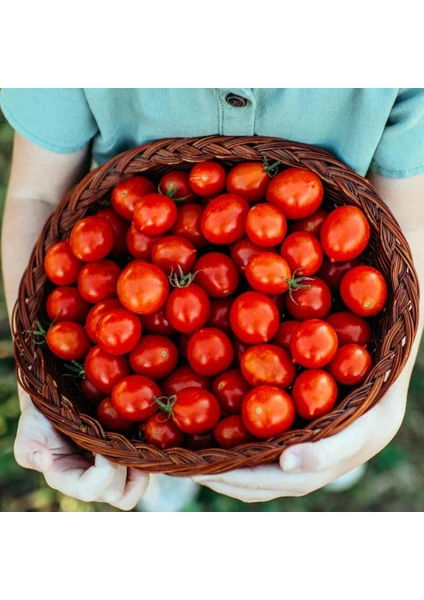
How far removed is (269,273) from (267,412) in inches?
9.2

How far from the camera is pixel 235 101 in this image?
3.13 ft

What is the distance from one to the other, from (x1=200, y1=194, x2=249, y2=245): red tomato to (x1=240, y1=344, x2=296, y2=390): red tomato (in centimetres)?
A: 21

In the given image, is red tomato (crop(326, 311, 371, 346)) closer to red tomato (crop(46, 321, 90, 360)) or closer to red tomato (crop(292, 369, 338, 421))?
red tomato (crop(292, 369, 338, 421))

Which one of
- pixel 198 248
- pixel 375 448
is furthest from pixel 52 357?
pixel 375 448

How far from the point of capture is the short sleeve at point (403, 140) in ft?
3.06

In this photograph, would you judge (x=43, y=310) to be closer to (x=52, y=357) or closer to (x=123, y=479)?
(x=52, y=357)

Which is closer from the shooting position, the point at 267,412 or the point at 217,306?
the point at 267,412

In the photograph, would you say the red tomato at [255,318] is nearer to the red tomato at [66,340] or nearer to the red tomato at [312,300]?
the red tomato at [312,300]

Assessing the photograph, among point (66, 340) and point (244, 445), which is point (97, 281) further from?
point (244, 445)

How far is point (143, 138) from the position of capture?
3.55ft

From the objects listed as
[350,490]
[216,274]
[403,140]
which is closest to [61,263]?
[216,274]

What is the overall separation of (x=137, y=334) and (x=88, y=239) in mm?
197

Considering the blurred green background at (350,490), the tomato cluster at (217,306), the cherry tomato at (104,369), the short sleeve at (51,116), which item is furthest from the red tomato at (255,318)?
the blurred green background at (350,490)

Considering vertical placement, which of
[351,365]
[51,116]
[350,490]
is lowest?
[350,490]
